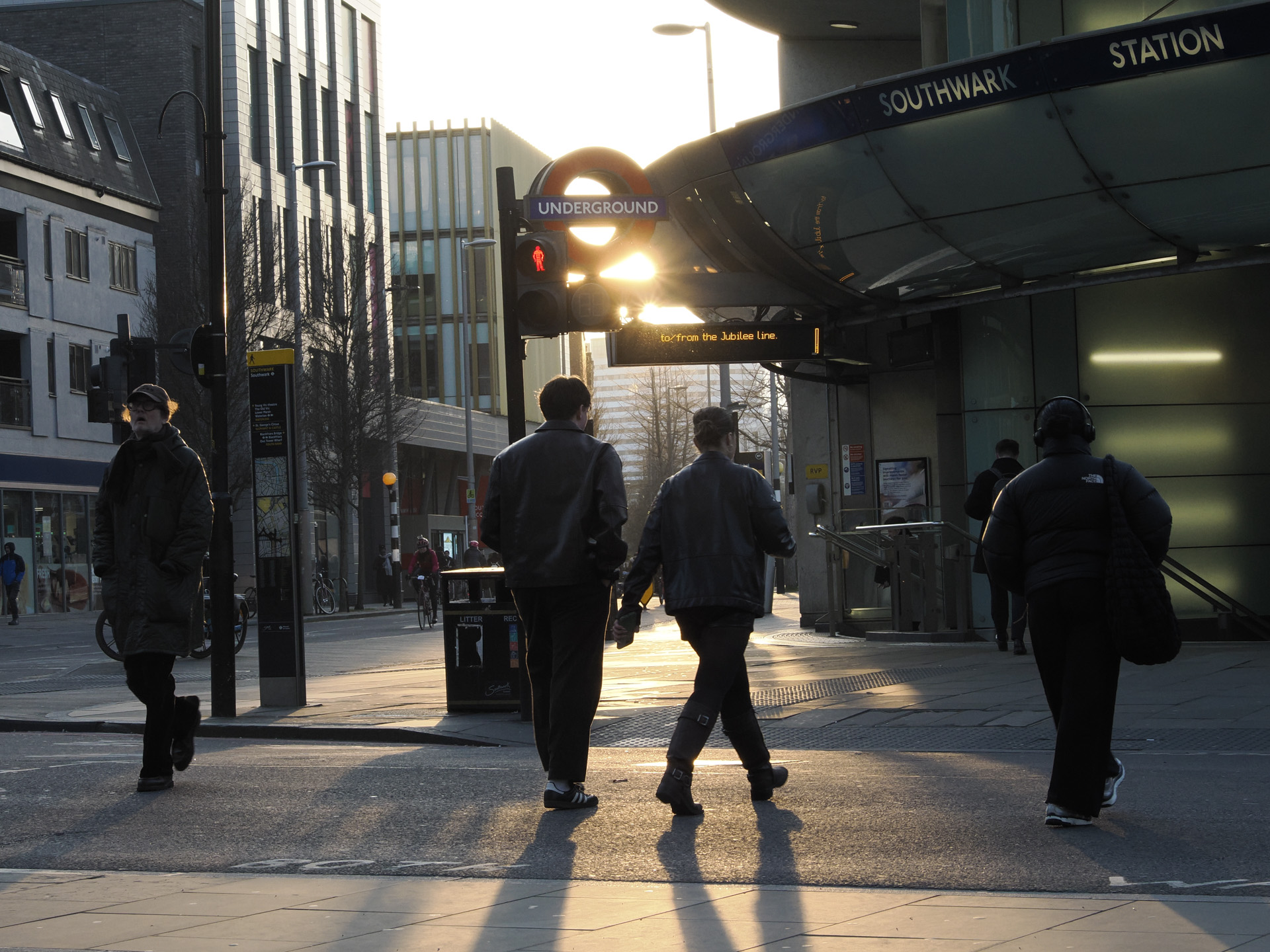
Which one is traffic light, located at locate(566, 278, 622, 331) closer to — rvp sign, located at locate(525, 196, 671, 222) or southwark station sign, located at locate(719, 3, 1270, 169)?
rvp sign, located at locate(525, 196, 671, 222)

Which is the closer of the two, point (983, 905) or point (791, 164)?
point (983, 905)

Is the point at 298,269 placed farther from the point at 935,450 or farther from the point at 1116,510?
the point at 1116,510

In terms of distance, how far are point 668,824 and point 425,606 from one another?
23781 millimetres

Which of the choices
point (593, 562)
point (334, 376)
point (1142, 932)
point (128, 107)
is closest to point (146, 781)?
point (593, 562)

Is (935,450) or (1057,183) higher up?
(1057,183)

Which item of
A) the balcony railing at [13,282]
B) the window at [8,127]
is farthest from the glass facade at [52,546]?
the window at [8,127]

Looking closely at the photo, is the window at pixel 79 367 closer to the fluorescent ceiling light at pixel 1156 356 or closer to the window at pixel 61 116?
the window at pixel 61 116

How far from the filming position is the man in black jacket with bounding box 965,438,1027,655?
41.9 ft

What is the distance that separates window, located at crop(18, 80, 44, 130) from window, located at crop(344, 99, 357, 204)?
1581cm

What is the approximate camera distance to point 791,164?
1583cm

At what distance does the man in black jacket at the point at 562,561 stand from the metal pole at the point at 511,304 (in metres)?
2.63

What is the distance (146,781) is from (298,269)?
3776 cm

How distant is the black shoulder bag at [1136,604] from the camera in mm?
6070

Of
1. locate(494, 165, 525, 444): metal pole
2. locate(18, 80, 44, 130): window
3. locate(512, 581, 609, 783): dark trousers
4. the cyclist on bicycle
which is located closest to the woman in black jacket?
locate(512, 581, 609, 783): dark trousers
